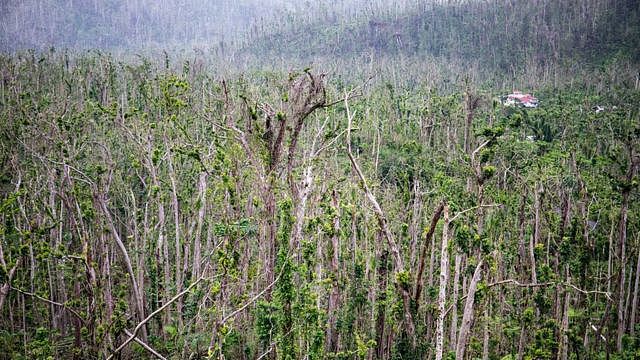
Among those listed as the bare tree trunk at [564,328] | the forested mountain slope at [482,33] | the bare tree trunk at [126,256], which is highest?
the forested mountain slope at [482,33]

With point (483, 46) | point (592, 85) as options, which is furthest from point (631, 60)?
point (483, 46)

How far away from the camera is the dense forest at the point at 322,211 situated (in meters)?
6.98

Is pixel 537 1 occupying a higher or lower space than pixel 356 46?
higher

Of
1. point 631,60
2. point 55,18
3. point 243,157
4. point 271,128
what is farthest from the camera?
point 55,18

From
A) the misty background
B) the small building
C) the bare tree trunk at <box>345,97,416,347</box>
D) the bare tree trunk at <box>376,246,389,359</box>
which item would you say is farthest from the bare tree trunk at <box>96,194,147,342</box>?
the misty background

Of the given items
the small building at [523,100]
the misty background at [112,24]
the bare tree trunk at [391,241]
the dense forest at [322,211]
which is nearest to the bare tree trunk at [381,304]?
the dense forest at [322,211]

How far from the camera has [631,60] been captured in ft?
190

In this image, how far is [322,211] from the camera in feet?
35.0

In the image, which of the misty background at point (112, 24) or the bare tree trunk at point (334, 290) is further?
the misty background at point (112, 24)

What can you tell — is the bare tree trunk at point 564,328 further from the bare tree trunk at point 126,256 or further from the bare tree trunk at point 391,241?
the bare tree trunk at point 126,256

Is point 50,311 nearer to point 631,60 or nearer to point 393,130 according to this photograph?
point 393,130

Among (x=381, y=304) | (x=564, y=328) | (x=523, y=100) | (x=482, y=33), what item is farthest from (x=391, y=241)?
(x=482, y=33)

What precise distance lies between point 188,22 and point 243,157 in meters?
210

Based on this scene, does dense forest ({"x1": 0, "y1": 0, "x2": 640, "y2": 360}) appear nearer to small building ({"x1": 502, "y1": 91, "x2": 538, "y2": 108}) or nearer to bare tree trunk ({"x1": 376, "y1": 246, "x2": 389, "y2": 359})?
bare tree trunk ({"x1": 376, "y1": 246, "x2": 389, "y2": 359})
